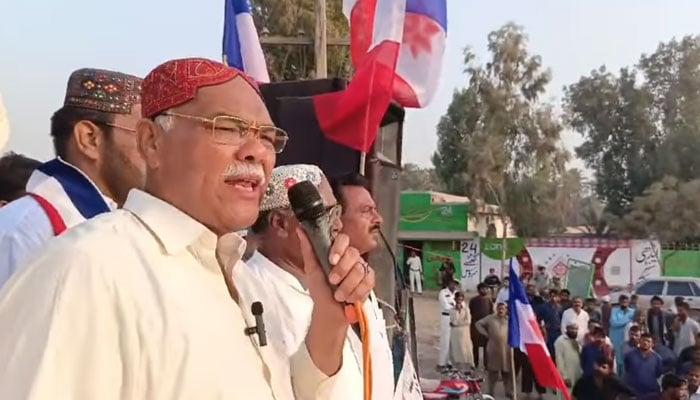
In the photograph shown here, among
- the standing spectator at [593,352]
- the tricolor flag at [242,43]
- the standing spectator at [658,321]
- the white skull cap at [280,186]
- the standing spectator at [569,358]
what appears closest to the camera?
the white skull cap at [280,186]

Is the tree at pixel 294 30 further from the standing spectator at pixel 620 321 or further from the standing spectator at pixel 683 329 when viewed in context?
the standing spectator at pixel 683 329

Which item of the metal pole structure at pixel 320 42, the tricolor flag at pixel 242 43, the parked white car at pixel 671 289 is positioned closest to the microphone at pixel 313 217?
the tricolor flag at pixel 242 43

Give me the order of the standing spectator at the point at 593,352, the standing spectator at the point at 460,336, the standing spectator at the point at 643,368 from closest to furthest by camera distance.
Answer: the standing spectator at the point at 643,368 < the standing spectator at the point at 593,352 < the standing spectator at the point at 460,336

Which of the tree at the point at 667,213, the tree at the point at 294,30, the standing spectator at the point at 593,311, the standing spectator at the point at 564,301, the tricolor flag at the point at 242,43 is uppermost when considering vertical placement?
the tree at the point at 294,30

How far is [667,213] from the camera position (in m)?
34.2

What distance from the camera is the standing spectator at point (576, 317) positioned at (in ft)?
40.3

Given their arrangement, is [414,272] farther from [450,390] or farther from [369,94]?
[369,94]

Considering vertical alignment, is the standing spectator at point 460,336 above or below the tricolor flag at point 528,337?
below

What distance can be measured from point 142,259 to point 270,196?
1.59 metres

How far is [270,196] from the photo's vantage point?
297cm

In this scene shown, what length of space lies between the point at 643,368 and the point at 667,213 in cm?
2598

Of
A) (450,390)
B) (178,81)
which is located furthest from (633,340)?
(178,81)

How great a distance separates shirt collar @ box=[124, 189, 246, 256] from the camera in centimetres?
146

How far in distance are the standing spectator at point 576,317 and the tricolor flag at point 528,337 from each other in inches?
152
